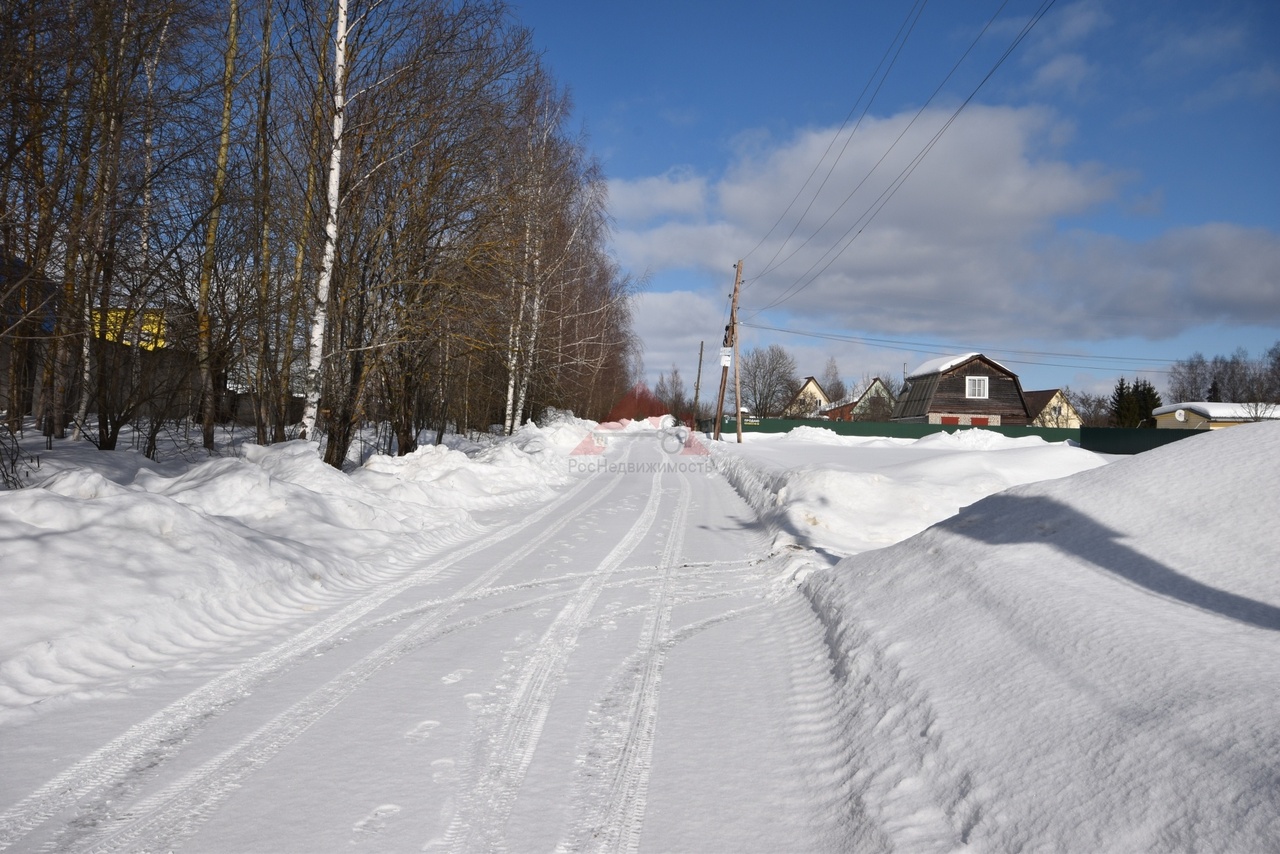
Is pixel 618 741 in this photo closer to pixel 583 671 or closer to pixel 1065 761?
pixel 583 671

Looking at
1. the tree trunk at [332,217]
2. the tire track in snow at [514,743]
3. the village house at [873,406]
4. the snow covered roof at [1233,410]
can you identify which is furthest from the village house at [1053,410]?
the tire track in snow at [514,743]

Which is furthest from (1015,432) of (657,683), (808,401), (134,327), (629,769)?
(808,401)

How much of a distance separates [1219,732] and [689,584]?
563cm

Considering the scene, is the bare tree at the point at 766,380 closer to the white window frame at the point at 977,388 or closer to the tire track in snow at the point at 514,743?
the white window frame at the point at 977,388

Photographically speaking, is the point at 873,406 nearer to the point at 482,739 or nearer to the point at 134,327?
the point at 134,327

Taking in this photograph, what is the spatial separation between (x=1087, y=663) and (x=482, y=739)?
9.70ft

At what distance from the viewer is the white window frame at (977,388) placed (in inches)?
2557

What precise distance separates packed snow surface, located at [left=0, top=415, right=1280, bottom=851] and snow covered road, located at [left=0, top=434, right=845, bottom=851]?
0.02m

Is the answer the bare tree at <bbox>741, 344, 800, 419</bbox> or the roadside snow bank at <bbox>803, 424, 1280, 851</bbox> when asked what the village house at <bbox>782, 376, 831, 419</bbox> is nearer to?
the bare tree at <bbox>741, 344, 800, 419</bbox>

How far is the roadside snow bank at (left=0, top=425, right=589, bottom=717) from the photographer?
16.2 ft

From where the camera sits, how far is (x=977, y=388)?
2559 inches

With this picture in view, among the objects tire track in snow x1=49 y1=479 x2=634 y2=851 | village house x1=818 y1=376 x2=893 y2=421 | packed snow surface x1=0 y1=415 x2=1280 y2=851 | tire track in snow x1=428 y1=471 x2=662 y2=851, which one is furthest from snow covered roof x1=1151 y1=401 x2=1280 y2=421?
tire track in snow x1=49 y1=479 x2=634 y2=851

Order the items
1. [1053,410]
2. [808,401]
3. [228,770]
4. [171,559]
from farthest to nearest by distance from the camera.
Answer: [808,401] < [1053,410] < [171,559] < [228,770]

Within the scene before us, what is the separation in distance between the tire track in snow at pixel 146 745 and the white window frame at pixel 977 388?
65147 millimetres
